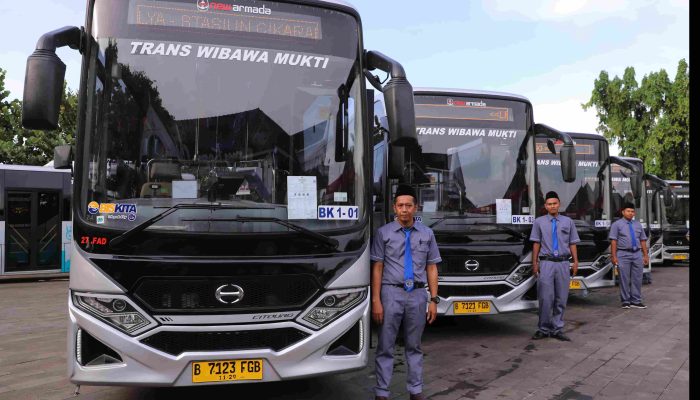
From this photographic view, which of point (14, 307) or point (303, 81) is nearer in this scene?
point (303, 81)

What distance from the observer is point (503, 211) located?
278 inches

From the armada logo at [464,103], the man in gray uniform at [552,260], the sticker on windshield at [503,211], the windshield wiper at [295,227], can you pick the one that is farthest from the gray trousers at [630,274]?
the windshield wiper at [295,227]

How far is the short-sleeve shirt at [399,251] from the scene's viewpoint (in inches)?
175

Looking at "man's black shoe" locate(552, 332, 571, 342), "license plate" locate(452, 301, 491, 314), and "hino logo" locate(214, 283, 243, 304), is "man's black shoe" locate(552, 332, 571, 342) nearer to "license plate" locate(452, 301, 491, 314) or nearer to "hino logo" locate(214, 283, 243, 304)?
"license plate" locate(452, 301, 491, 314)

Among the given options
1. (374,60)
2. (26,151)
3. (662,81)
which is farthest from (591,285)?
(662,81)

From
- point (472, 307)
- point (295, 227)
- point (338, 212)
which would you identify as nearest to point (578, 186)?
point (472, 307)

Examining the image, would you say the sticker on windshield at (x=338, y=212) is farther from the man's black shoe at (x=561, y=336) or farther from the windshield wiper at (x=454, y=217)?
the man's black shoe at (x=561, y=336)

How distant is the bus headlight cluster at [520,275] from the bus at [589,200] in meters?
3.02

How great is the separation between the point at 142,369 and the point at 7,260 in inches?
506

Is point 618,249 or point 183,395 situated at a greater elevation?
point 618,249

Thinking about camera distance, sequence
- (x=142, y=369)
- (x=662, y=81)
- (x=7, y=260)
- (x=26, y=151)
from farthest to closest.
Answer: (x=662, y=81) → (x=26, y=151) → (x=7, y=260) → (x=142, y=369)

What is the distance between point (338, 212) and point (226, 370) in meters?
1.31

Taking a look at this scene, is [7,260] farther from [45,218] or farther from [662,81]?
[662,81]

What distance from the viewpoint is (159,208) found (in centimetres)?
365
